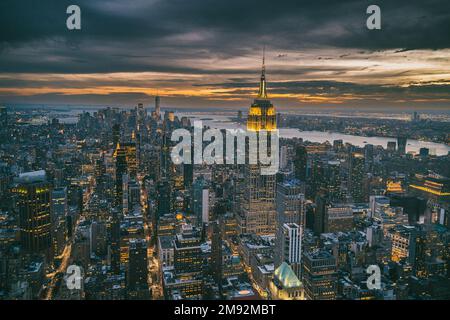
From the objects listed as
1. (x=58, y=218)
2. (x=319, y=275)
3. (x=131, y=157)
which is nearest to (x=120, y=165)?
(x=131, y=157)

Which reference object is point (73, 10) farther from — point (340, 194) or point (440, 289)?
point (340, 194)

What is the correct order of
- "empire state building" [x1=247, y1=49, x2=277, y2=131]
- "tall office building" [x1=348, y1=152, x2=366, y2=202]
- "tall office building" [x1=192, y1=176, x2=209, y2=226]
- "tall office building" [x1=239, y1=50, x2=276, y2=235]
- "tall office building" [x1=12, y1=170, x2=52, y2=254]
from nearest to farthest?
"tall office building" [x1=12, y1=170, x2=52, y2=254], "empire state building" [x1=247, y1=49, x2=277, y2=131], "tall office building" [x1=239, y1=50, x2=276, y2=235], "tall office building" [x1=192, y1=176, x2=209, y2=226], "tall office building" [x1=348, y1=152, x2=366, y2=202]

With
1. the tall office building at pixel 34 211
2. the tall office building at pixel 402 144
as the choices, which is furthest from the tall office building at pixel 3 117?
the tall office building at pixel 402 144

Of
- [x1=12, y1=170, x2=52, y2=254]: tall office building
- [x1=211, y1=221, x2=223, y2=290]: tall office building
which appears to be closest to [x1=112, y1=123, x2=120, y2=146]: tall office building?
[x1=12, y1=170, x2=52, y2=254]: tall office building

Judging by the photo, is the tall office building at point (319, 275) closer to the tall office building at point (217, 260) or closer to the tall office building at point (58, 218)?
the tall office building at point (217, 260)

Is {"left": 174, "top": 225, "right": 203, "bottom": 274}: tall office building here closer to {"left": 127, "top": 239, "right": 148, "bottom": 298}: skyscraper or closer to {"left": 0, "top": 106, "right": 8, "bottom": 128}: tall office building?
{"left": 127, "top": 239, "right": 148, "bottom": 298}: skyscraper
